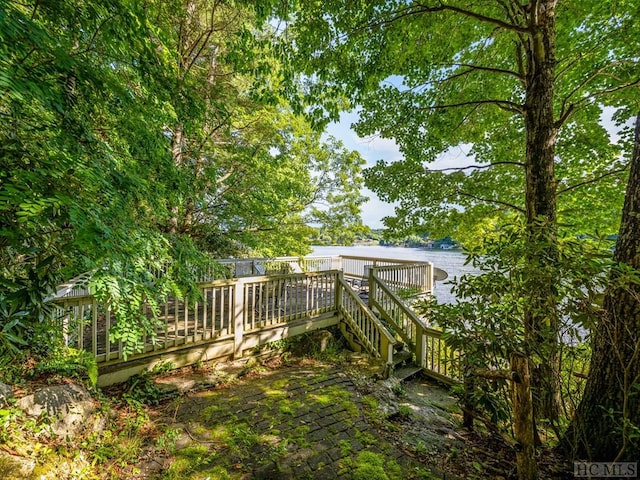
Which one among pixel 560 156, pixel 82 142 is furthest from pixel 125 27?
pixel 560 156

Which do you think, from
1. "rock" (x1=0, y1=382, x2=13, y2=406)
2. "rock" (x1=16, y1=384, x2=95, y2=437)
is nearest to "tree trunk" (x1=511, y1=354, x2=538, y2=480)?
"rock" (x1=16, y1=384, x2=95, y2=437)

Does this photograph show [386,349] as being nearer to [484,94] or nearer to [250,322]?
[250,322]

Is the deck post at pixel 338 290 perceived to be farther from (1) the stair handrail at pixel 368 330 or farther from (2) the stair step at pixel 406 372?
(2) the stair step at pixel 406 372

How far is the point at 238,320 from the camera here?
4082 mm

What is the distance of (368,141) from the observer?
454cm

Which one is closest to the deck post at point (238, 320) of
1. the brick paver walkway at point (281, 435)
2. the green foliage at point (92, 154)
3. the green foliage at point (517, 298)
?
the brick paver walkway at point (281, 435)

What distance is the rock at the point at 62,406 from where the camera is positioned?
1.99 metres

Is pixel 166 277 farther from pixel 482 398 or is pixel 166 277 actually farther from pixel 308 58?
pixel 482 398

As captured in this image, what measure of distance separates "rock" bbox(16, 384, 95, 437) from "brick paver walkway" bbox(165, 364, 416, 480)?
34.3 inches

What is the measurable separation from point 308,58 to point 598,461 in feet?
16.4

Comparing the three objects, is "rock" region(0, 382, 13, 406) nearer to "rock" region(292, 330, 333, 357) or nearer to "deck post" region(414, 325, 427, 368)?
"rock" region(292, 330, 333, 357)

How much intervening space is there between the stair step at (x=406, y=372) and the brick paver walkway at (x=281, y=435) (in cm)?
134

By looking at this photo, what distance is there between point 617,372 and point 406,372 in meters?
3.09

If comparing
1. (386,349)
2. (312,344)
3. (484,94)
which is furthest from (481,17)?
(312,344)
